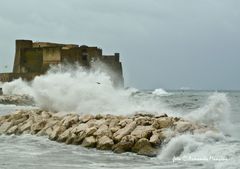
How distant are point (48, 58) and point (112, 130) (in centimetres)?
3326

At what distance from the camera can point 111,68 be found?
47.4 metres

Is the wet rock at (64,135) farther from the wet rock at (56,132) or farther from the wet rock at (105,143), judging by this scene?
the wet rock at (105,143)

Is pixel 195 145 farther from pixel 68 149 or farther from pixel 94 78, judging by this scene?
pixel 94 78

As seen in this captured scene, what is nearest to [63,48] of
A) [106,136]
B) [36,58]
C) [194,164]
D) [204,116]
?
[36,58]

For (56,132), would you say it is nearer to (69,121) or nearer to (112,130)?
(69,121)

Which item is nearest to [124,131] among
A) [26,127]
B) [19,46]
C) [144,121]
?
[144,121]

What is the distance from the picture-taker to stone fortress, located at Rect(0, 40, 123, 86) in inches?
1668

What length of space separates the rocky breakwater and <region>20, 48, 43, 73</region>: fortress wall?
31.8 metres

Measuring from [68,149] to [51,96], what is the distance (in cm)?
887

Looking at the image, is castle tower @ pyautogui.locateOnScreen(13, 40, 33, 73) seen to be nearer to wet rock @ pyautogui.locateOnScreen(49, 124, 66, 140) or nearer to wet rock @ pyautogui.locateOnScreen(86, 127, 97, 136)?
wet rock @ pyautogui.locateOnScreen(49, 124, 66, 140)

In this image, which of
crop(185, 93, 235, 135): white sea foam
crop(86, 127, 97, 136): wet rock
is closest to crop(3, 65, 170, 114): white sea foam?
crop(185, 93, 235, 135): white sea foam

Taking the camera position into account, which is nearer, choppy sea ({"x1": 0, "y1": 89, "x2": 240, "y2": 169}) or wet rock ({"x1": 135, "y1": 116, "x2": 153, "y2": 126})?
choppy sea ({"x1": 0, "y1": 89, "x2": 240, "y2": 169})

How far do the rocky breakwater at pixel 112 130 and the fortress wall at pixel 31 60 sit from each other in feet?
104

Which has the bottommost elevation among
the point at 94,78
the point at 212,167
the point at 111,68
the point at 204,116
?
the point at 212,167
